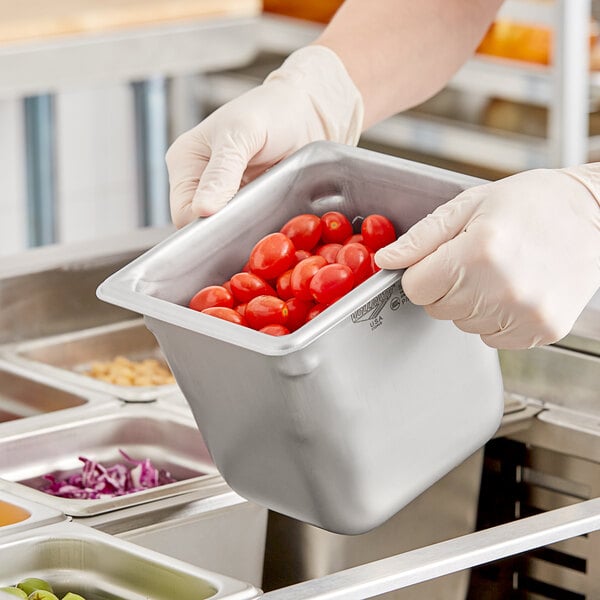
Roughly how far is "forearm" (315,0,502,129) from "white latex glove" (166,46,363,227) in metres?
0.06

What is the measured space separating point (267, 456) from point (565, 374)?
599mm

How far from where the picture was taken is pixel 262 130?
5.13ft

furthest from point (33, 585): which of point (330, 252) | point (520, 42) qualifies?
point (520, 42)

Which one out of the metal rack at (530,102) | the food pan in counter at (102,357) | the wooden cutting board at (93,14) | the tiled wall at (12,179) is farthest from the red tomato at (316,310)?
the tiled wall at (12,179)

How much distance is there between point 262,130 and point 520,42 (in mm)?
2324

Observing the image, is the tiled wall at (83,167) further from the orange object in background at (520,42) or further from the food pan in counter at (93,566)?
the food pan in counter at (93,566)

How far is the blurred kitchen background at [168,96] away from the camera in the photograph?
3615mm

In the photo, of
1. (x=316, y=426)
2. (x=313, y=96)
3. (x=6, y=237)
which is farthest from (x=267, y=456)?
(x=6, y=237)

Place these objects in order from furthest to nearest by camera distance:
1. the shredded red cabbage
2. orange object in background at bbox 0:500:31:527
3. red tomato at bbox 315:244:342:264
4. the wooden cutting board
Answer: the wooden cutting board → the shredded red cabbage → orange object in background at bbox 0:500:31:527 → red tomato at bbox 315:244:342:264

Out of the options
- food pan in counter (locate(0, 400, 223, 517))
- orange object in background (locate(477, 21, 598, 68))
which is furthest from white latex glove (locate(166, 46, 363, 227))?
orange object in background (locate(477, 21, 598, 68))

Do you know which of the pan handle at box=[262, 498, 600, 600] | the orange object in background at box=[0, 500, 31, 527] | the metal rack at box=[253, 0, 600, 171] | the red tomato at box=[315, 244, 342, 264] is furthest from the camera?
the metal rack at box=[253, 0, 600, 171]

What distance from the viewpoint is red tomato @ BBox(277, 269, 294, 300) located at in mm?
1279

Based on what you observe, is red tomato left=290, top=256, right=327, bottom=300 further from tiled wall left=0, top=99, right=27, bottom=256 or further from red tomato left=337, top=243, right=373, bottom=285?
tiled wall left=0, top=99, right=27, bottom=256

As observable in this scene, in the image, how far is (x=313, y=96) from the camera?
5.49 ft
